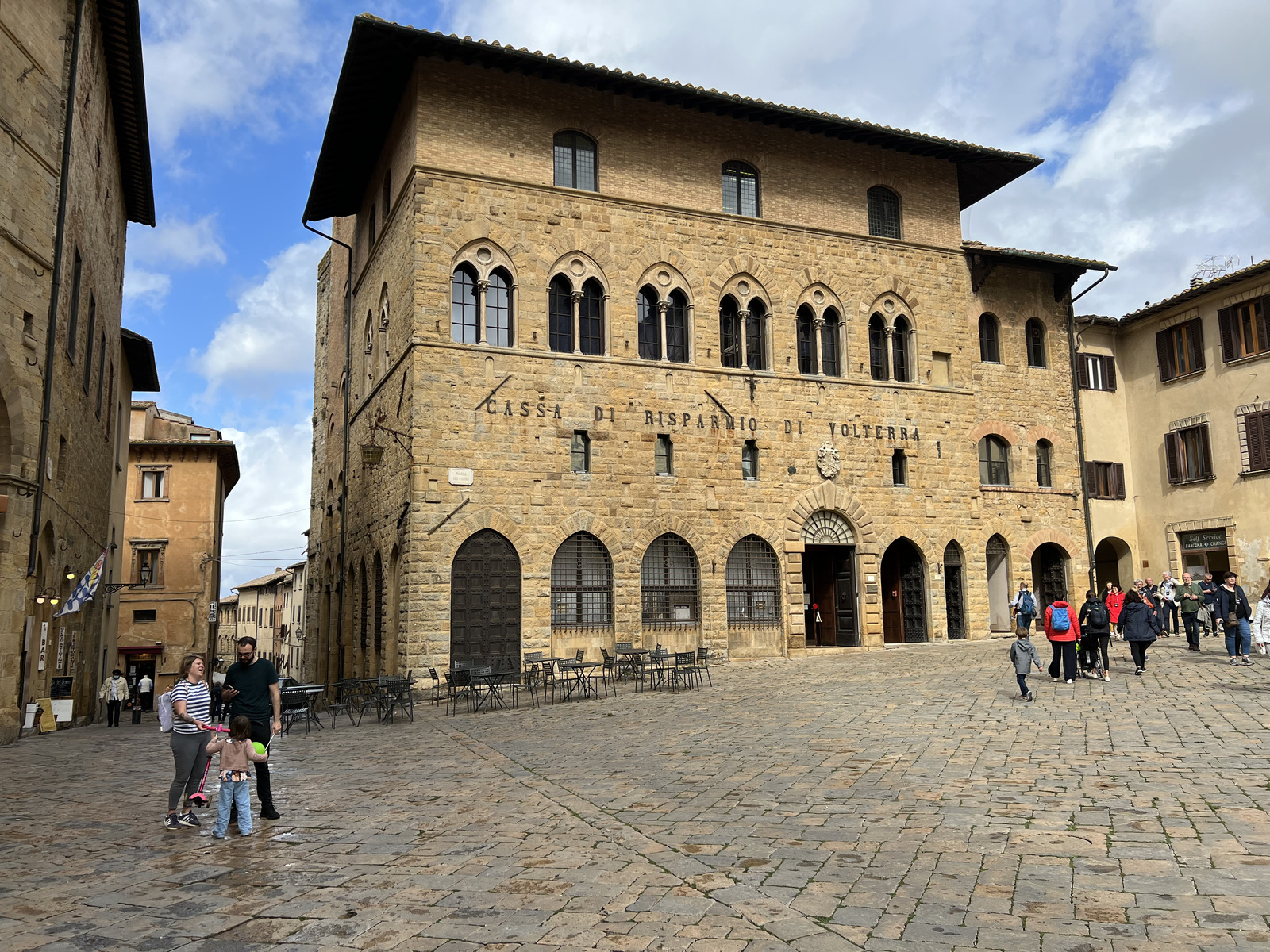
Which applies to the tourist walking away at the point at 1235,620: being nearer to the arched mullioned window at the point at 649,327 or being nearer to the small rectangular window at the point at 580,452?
the arched mullioned window at the point at 649,327

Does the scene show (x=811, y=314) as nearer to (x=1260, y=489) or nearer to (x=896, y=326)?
(x=896, y=326)

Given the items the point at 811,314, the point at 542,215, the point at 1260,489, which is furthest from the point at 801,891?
the point at 1260,489

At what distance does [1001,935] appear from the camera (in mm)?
4809

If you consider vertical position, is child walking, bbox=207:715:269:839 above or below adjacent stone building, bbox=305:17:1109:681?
below

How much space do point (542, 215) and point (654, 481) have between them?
6091 mm

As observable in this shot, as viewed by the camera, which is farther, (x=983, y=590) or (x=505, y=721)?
(x=983, y=590)

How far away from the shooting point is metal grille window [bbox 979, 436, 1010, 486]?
24.9m

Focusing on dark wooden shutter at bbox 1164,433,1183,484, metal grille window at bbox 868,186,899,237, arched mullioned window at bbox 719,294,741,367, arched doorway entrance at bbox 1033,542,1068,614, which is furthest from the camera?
dark wooden shutter at bbox 1164,433,1183,484

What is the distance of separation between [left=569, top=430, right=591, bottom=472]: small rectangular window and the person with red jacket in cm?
935

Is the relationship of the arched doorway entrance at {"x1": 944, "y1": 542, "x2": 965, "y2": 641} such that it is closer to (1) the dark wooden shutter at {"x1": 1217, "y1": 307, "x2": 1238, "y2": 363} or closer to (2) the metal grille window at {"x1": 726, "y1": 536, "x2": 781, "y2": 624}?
(2) the metal grille window at {"x1": 726, "y1": 536, "x2": 781, "y2": 624}

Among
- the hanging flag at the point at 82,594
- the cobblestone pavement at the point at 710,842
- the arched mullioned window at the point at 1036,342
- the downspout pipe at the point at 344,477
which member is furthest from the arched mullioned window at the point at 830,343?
the hanging flag at the point at 82,594

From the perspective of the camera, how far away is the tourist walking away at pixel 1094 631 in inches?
588

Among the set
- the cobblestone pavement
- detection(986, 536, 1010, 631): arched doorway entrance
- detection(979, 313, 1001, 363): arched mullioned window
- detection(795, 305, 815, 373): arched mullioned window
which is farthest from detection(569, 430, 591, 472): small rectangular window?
detection(979, 313, 1001, 363): arched mullioned window

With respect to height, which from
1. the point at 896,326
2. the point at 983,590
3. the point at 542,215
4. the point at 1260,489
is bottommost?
the point at 983,590
